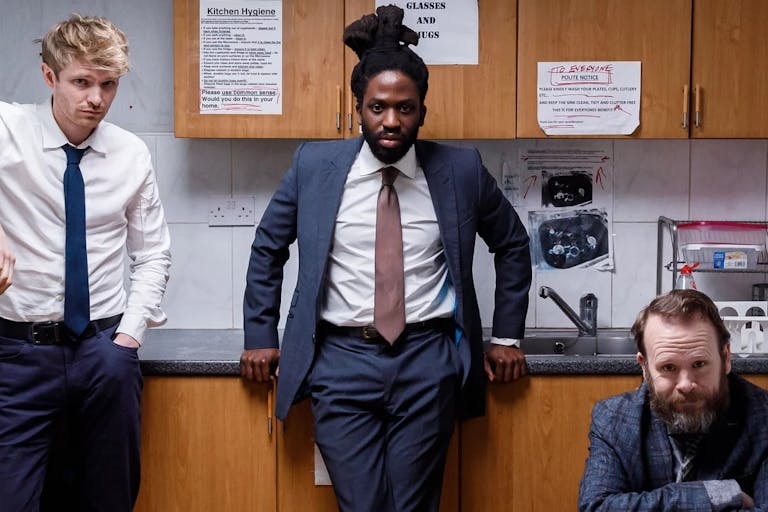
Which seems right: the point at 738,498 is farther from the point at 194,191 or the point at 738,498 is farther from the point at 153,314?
the point at 194,191

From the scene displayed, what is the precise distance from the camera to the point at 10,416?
6.97 feet

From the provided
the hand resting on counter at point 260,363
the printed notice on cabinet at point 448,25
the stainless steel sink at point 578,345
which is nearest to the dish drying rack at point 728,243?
the stainless steel sink at point 578,345

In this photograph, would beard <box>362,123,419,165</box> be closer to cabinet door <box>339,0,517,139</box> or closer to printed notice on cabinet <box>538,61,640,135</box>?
cabinet door <box>339,0,517,139</box>

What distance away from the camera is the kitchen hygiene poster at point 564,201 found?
Result: 9.86 feet

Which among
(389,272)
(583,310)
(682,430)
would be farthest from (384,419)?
(583,310)

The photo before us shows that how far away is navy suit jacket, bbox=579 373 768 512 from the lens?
5.80ft

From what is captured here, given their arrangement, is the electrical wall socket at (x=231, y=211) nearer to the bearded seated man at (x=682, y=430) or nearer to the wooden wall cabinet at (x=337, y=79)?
the wooden wall cabinet at (x=337, y=79)

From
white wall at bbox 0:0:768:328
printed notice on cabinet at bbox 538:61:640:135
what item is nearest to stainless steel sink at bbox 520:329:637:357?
white wall at bbox 0:0:768:328

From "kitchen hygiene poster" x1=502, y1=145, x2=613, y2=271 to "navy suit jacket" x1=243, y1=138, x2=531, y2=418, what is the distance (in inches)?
21.9

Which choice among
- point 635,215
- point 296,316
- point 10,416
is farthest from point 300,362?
point 635,215

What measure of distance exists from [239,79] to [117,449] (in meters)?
1.09

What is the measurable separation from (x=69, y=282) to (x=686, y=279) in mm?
1818

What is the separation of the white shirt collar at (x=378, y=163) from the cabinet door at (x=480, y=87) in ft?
1.27

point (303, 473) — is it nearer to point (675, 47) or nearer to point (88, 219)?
point (88, 219)
